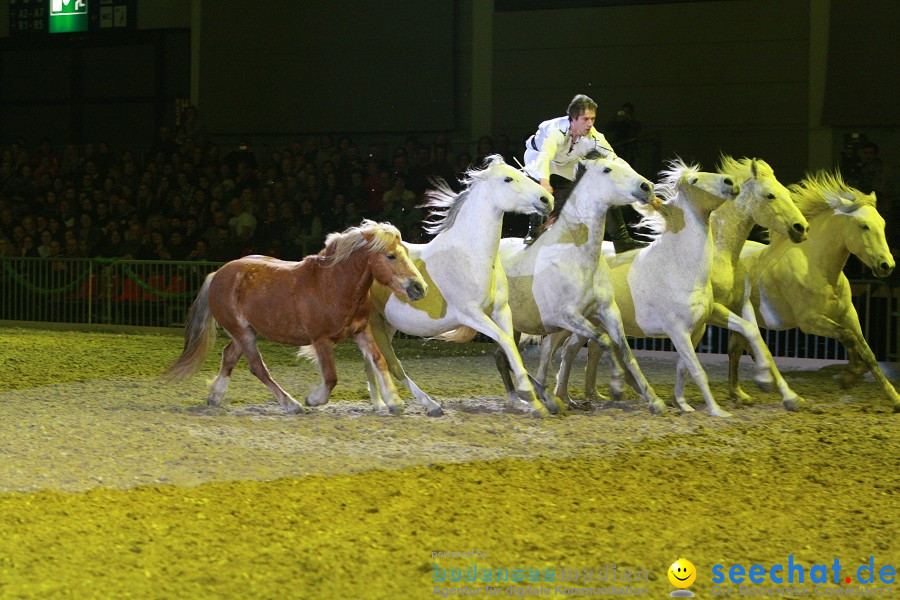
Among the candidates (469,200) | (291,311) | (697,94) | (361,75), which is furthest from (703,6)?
(291,311)

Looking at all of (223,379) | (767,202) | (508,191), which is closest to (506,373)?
(508,191)

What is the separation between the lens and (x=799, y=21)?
14930 millimetres

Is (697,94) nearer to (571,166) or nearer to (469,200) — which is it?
(571,166)

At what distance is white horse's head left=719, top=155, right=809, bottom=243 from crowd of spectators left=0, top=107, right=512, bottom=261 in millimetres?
6146

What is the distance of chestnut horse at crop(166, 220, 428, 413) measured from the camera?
26.3 feet

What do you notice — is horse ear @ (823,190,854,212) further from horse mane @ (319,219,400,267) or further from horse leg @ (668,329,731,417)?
horse mane @ (319,219,400,267)

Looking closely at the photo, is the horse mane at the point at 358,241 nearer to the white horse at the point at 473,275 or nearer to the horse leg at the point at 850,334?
the white horse at the point at 473,275

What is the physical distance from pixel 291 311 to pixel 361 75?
10821mm

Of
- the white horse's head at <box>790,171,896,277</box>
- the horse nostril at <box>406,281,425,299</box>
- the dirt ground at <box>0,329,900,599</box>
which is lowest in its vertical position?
the dirt ground at <box>0,329,900,599</box>

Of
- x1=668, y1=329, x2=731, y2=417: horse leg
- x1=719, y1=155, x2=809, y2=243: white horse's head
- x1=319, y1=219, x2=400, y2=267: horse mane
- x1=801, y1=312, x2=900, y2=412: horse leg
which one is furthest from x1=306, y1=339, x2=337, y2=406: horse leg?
x1=801, y1=312, x2=900, y2=412: horse leg

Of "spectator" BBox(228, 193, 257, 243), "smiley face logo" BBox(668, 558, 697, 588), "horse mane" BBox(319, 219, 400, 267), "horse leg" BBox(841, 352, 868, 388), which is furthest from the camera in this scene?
"spectator" BBox(228, 193, 257, 243)

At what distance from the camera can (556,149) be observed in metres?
9.00

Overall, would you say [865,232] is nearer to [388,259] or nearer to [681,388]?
[681,388]

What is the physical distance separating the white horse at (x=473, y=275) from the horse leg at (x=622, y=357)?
605 millimetres
